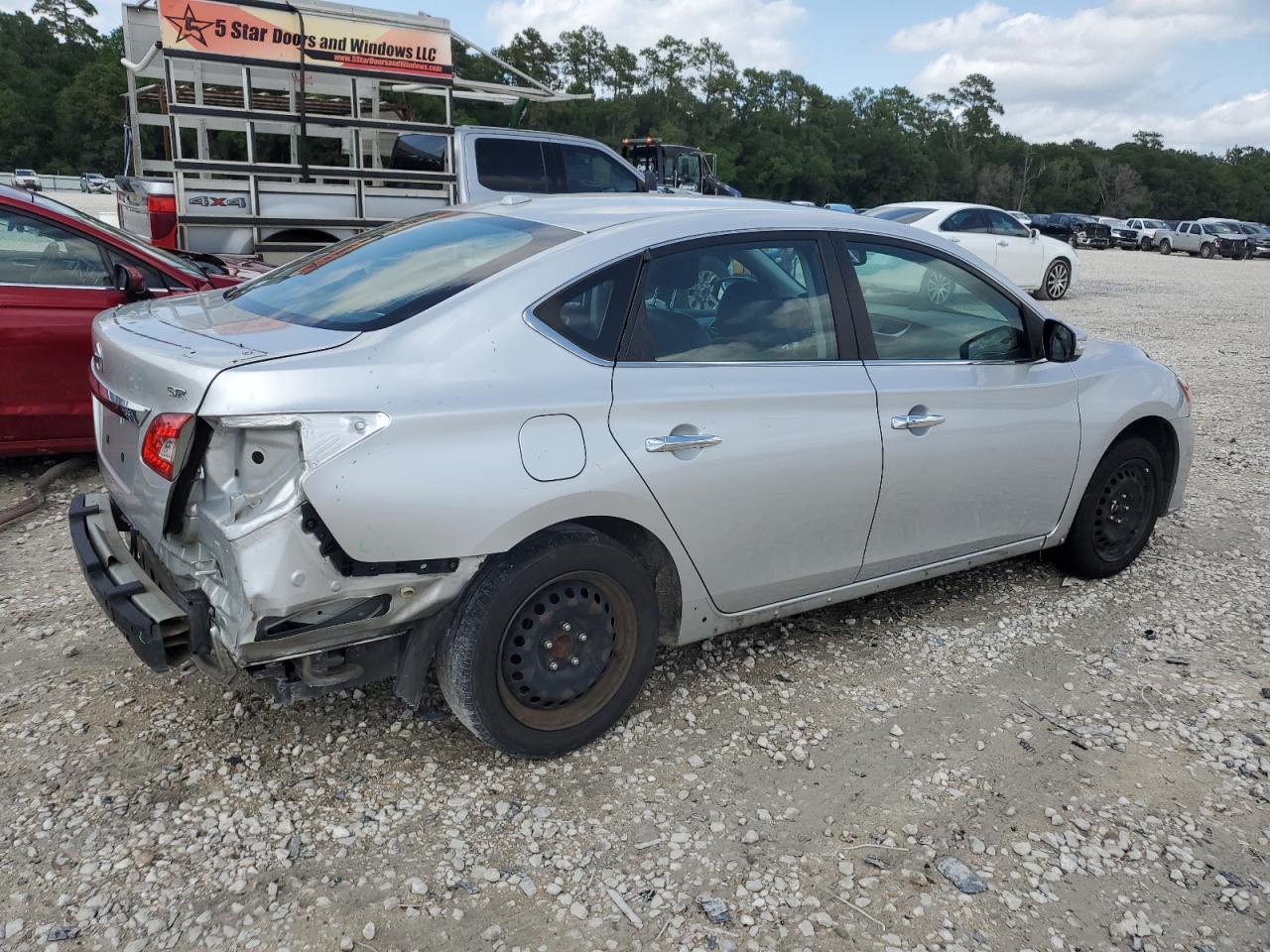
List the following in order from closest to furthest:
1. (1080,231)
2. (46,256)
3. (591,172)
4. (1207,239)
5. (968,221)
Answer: (46,256) → (591,172) → (968,221) → (1207,239) → (1080,231)

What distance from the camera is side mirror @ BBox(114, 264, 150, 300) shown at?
5.07 meters

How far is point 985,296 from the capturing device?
13.2 ft

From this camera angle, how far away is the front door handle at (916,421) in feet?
11.7

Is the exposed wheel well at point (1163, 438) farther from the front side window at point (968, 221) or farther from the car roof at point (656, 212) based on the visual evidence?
the front side window at point (968, 221)

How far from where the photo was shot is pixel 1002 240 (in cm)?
1538

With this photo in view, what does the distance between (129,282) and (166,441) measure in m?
2.98

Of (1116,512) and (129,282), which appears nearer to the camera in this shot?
(1116,512)

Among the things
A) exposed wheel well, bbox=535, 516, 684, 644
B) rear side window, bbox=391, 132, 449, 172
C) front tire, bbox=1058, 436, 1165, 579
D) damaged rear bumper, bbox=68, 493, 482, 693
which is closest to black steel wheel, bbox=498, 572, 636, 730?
exposed wheel well, bbox=535, 516, 684, 644

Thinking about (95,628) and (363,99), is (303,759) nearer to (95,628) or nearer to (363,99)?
(95,628)

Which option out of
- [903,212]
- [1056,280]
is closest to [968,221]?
[903,212]

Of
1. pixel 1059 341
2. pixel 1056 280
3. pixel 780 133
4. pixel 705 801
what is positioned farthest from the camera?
pixel 780 133

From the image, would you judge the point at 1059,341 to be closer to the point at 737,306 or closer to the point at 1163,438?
the point at 1163,438

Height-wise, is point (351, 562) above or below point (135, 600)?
above

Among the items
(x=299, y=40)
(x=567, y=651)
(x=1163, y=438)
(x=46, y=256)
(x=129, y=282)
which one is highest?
(x=299, y=40)
